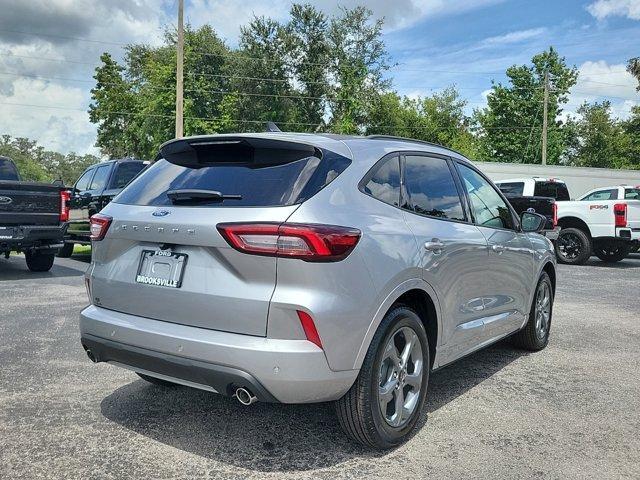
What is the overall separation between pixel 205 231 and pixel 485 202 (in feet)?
8.59

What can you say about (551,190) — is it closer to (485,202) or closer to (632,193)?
(632,193)

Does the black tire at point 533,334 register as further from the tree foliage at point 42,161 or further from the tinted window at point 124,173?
the tree foliage at point 42,161

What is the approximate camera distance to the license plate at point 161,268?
3.06 m

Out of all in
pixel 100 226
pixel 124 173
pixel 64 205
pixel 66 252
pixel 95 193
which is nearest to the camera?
pixel 100 226

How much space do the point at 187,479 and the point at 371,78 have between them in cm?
5021

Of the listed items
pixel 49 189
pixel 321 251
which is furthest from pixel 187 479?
pixel 49 189

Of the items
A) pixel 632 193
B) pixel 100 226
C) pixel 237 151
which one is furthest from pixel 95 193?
pixel 632 193

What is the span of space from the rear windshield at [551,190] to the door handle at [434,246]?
506 inches

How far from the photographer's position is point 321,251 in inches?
112

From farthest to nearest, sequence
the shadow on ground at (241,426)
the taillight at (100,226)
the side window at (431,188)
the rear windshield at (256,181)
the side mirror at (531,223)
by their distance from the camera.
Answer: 1. the side mirror at (531,223)
2. the side window at (431,188)
3. the taillight at (100,226)
4. the shadow on ground at (241,426)
5. the rear windshield at (256,181)

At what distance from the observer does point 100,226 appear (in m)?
3.52

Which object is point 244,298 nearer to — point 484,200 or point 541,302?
point 484,200

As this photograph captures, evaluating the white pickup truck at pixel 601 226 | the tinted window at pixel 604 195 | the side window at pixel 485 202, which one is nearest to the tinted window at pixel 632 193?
the white pickup truck at pixel 601 226

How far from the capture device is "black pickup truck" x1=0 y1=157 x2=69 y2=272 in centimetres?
948
